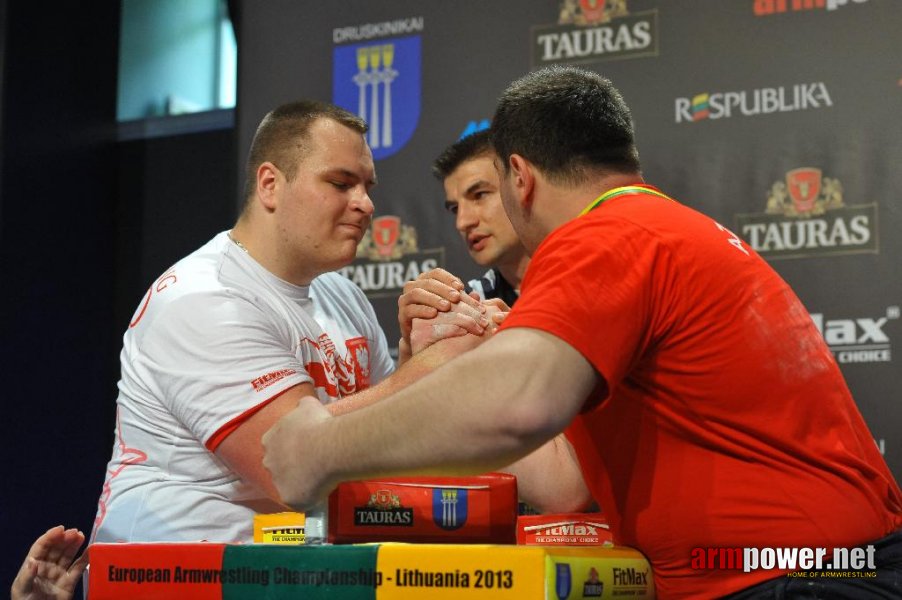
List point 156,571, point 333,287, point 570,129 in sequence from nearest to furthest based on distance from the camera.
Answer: point 156,571 → point 570,129 → point 333,287

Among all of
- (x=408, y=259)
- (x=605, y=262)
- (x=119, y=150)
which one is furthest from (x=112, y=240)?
(x=605, y=262)

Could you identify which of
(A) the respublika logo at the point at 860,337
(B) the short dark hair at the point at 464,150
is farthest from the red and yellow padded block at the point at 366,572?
(B) the short dark hair at the point at 464,150

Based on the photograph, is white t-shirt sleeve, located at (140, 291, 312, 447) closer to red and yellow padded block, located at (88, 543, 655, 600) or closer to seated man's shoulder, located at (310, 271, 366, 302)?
seated man's shoulder, located at (310, 271, 366, 302)

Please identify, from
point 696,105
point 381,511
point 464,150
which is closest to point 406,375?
point 381,511

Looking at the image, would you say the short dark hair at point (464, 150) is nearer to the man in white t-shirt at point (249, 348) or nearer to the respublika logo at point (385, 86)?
Answer: the respublika logo at point (385, 86)

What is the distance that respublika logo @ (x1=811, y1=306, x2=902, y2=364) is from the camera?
2.82m

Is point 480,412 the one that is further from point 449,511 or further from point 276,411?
point 276,411

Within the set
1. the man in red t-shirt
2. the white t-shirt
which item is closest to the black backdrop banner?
the white t-shirt

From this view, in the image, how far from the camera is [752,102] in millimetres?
3027

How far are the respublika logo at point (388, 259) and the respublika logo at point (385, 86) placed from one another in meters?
0.25

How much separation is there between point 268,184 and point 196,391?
67 centimetres

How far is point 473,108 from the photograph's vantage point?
3.39 metres

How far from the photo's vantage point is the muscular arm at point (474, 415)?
107 centimetres

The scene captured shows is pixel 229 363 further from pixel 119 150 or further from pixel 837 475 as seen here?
pixel 119 150
